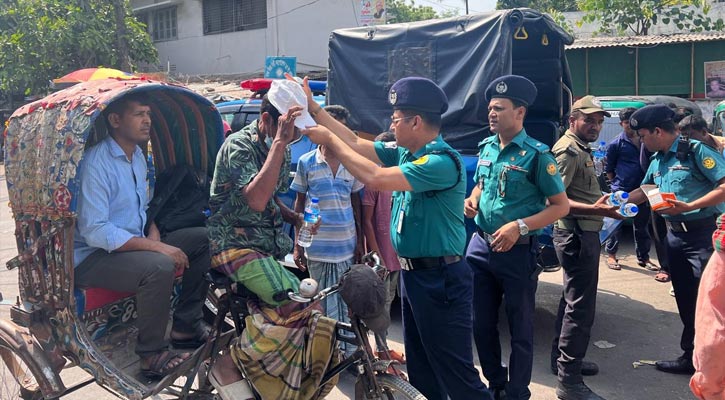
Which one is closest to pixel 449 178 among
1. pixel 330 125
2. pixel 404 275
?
pixel 404 275

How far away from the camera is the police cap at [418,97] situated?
3031mm

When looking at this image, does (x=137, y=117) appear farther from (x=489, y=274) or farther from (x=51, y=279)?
(x=489, y=274)

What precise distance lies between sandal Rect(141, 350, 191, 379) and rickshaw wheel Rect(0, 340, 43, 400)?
62cm

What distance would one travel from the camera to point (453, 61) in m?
5.47

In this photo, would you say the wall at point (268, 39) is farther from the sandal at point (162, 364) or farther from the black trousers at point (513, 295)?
the sandal at point (162, 364)

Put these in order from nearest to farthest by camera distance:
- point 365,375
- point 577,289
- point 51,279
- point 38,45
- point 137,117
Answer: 1. point 365,375
2. point 51,279
3. point 137,117
4. point 577,289
5. point 38,45

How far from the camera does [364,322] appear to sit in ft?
9.59

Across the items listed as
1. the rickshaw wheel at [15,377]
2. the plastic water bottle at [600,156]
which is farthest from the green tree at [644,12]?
the rickshaw wheel at [15,377]

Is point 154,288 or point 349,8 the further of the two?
point 349,8

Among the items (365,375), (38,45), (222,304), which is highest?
(38,45)

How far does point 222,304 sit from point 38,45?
1625cm

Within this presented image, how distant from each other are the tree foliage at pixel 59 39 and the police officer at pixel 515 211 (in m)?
15.3

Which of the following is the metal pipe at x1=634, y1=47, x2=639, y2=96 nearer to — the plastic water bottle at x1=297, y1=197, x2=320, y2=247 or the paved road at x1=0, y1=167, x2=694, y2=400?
the paved road at x1=0, y1=167, x2=694, y2=400

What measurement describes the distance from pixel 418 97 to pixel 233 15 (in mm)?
16364
